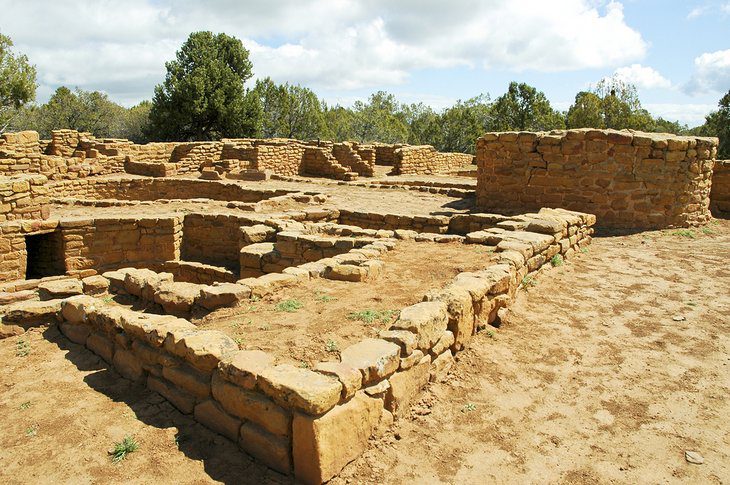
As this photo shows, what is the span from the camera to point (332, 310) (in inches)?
199

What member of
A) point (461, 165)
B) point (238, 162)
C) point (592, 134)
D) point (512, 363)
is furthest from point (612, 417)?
point (461, 165)

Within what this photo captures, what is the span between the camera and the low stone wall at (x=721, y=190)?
39.9 ft

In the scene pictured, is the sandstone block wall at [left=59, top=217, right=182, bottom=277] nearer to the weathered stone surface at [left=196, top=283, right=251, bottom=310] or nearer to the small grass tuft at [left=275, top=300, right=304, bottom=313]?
the weathered stone surface at [left=196, top=283, right=251, bottom=310]

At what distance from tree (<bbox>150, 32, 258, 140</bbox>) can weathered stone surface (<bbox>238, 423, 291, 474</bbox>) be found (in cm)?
2955

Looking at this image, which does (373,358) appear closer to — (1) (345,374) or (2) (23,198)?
(1) (345,374)

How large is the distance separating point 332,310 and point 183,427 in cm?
170

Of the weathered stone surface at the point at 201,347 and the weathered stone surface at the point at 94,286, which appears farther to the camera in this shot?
the weathered stone surface at the point at 94,286

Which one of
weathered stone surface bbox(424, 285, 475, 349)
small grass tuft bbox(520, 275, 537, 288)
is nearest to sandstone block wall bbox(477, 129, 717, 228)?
small grass tuft bbox(520, 275, 537, 288)

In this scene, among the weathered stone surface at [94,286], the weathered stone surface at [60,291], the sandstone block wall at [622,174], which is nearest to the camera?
the weathered stone surface at [60,291]

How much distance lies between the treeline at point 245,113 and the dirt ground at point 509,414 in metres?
27.7

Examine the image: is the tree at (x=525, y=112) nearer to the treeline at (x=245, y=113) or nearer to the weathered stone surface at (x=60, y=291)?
the treeline at (x=245, y=113)

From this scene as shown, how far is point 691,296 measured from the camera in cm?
670

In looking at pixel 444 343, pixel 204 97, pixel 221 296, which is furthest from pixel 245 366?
pixel 204 97

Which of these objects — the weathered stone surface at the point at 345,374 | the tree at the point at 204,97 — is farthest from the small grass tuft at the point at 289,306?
the tree at the point at 204,97
